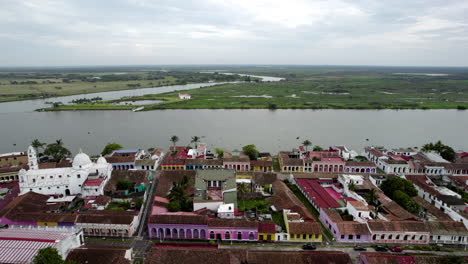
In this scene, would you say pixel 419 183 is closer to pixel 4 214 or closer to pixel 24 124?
pixel 4 214

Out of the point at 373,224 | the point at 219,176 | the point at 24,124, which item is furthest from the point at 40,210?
the point at 24,124

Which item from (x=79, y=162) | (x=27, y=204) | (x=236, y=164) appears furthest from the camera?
(x=236, y=164)

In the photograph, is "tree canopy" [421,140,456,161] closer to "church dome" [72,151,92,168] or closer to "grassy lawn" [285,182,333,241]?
"grassy lawn" [285,182,333,241]

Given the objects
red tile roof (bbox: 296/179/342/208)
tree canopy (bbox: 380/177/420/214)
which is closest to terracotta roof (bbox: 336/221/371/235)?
red tile roof (bbox: 296/179/342/208)

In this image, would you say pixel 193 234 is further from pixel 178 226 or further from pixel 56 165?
pixel 56 165

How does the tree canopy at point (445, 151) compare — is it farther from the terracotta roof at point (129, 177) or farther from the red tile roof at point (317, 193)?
the terracotta roof at point (129, 177)

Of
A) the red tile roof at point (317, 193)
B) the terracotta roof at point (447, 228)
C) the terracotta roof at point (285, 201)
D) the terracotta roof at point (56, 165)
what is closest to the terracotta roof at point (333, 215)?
the red tile roof at point (317, 193)

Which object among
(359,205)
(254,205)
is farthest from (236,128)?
(359,205)
